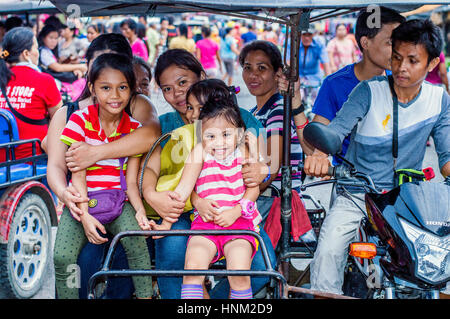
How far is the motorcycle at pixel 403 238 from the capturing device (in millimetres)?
2303

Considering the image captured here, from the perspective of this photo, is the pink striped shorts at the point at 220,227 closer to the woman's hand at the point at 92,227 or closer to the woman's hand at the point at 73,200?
the woman's hand at the point at 92,227

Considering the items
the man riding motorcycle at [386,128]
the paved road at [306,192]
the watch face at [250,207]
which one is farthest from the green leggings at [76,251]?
the paved road at [306,192]

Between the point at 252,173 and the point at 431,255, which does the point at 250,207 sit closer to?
the point at 252,173

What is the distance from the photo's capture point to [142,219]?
2.88 m

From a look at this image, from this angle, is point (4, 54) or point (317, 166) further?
point (4, 54)

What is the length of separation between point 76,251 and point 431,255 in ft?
5.98

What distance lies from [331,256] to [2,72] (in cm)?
343

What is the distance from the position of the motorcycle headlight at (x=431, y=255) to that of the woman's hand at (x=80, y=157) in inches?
65.5

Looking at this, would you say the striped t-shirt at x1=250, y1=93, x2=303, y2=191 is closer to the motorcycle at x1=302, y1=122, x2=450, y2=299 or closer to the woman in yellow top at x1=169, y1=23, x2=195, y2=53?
the motorcycle at x1=302, y1=122, x2=450, y2=299

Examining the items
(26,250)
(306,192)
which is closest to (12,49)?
(26,250)

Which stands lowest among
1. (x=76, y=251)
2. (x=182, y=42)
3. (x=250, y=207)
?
(x=76, y=251)

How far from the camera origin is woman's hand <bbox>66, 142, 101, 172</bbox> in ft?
9.44

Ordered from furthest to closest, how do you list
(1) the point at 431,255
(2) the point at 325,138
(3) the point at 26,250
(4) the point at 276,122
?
(3) the point at 26,250 → (4) the point at 276,122 → (2) the point at 325,138 → (1) the point at 431,255

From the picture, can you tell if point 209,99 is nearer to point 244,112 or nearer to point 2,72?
point 244,112
